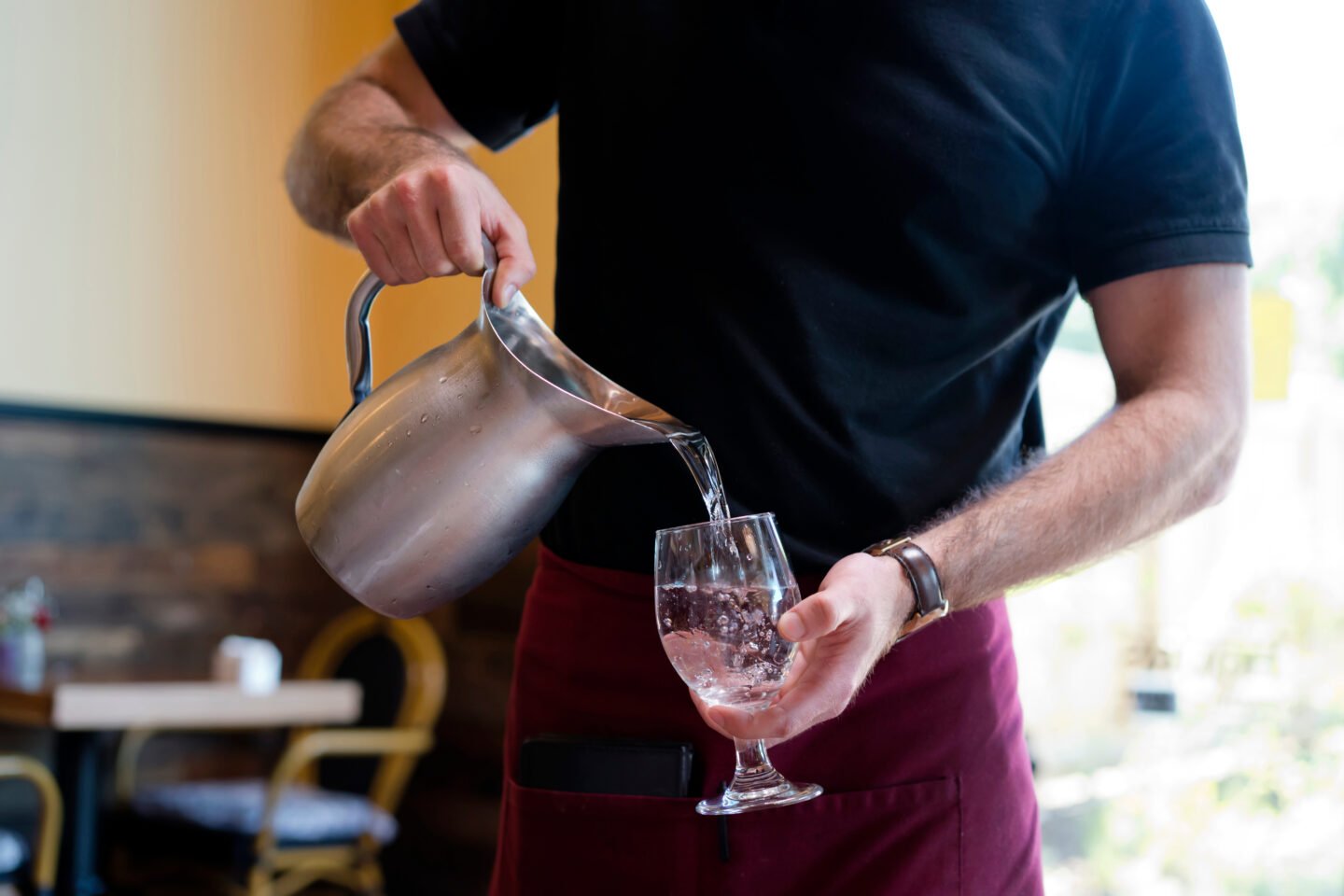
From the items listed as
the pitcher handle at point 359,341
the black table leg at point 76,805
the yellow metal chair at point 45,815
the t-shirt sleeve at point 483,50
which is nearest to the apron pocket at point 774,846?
the pitcher handle at point 359,341

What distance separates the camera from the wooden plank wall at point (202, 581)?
12.9ft

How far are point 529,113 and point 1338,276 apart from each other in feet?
6.97

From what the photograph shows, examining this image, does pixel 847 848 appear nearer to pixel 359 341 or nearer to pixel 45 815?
pixel 359 341

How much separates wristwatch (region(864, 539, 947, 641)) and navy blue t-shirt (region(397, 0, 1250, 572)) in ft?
0.46

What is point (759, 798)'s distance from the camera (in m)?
0.84

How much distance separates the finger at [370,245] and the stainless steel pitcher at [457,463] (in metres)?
0.04

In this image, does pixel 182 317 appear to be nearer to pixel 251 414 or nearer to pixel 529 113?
pixel 251 414

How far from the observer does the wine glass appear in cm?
83

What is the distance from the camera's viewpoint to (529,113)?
1290 mm

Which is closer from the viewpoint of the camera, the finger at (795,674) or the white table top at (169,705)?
the finger at (795,674)

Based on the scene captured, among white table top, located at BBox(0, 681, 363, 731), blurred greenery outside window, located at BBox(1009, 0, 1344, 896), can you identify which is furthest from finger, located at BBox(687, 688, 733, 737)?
white table top, located at BBox(0, 681, 363, 731)

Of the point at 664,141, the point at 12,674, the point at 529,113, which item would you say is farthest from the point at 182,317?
the point at 664,141

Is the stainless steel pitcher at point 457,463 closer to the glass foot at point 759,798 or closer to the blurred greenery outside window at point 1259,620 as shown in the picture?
the glass foot at point 759,798

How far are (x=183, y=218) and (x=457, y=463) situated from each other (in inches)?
146
